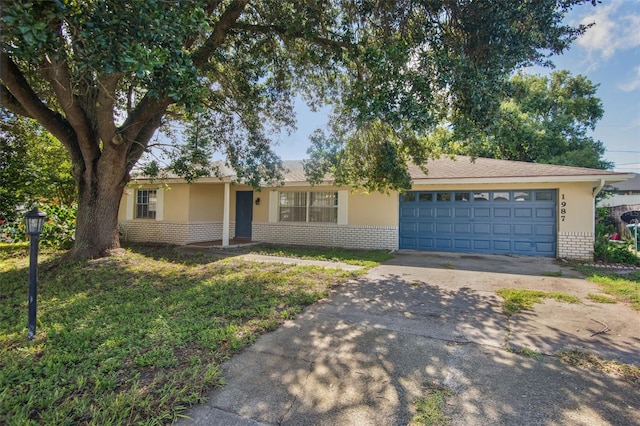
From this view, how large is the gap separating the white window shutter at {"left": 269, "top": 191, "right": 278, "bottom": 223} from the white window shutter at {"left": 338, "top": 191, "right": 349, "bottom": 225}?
2.76m

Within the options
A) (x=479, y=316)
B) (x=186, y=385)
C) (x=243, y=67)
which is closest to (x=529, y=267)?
(x=479, y=316)

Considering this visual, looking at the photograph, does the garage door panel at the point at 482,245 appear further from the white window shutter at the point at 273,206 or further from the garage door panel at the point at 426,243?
the white window shutter at the point at 273,206

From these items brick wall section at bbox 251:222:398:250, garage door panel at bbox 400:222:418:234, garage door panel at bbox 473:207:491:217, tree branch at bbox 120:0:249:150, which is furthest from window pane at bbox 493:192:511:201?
tree branch at bbox 120:0:249:150

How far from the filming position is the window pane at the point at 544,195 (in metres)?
9.69

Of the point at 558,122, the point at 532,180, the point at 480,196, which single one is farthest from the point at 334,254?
the point at 558,122

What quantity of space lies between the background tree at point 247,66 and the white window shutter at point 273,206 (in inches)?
128

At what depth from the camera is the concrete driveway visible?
91.7 inches

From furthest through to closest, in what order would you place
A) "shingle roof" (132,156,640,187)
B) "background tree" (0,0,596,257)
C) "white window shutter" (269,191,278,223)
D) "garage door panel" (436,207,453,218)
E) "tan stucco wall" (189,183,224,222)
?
"white window shutter" (269,191,278,223) → "tan stucco wall" (189,183,224,222) → "garage door panel" (436,207,453,218) → "shingle roof" (132,156,640,187) → "background tree" (0,0,596,257)

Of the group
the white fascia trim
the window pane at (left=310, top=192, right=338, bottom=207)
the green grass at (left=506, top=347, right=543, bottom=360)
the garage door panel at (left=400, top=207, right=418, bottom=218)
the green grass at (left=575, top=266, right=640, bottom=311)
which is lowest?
the green grass at (left=506, top=347, right=543, bottom=360)

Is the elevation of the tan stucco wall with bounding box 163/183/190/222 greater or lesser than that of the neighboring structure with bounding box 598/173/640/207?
lesser

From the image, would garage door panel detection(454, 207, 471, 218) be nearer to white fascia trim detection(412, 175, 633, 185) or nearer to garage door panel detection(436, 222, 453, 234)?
garage door panel detection(436, 222, 453, 234)

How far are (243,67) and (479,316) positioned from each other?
8.17 metres

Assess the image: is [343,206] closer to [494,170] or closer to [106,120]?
[494,170]

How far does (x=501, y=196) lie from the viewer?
33.5 feet
